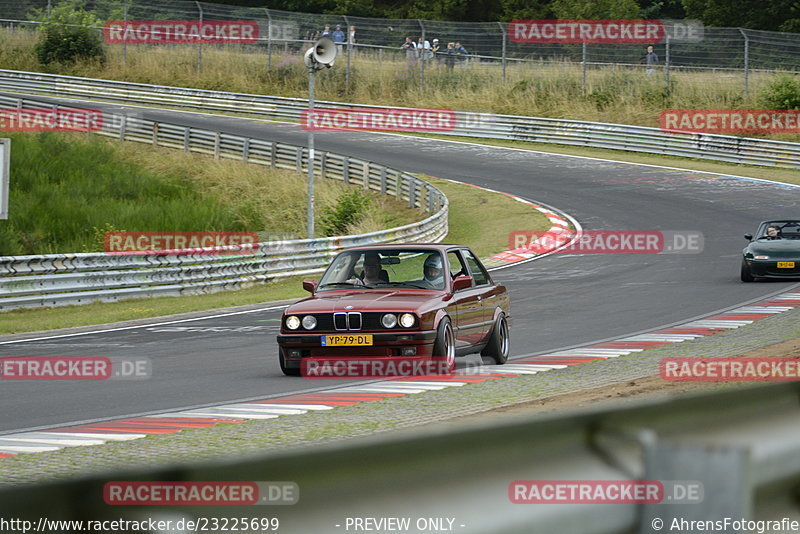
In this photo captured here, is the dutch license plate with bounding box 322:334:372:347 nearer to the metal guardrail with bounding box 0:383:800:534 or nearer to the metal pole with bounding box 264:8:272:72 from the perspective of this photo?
the metal guardrail with bounding box 0:383:800:534

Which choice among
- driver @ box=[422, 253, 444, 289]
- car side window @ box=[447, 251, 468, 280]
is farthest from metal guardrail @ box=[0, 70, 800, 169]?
driver @ box=[422, 253, 444, 289]

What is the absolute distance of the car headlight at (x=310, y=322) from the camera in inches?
457

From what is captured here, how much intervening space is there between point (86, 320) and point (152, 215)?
13951 mm

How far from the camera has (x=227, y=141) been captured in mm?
43406

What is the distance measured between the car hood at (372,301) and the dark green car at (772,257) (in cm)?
1143

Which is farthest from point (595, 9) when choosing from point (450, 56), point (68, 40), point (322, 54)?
point (322, 54)

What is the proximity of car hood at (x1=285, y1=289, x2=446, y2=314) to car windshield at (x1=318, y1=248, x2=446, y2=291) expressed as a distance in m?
0.20

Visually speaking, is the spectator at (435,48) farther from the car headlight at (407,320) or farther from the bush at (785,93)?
the car headlight at (407,320)

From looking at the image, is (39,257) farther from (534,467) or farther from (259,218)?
(534,467)

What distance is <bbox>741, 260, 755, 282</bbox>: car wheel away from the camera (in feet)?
71.4

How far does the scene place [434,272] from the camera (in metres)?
12.5

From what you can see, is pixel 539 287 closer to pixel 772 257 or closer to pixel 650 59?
pixel 772 257

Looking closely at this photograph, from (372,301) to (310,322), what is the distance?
68 centimetres

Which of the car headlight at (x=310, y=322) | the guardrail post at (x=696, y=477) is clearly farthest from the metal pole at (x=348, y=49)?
the guardrail post at (x=696, y=477)
